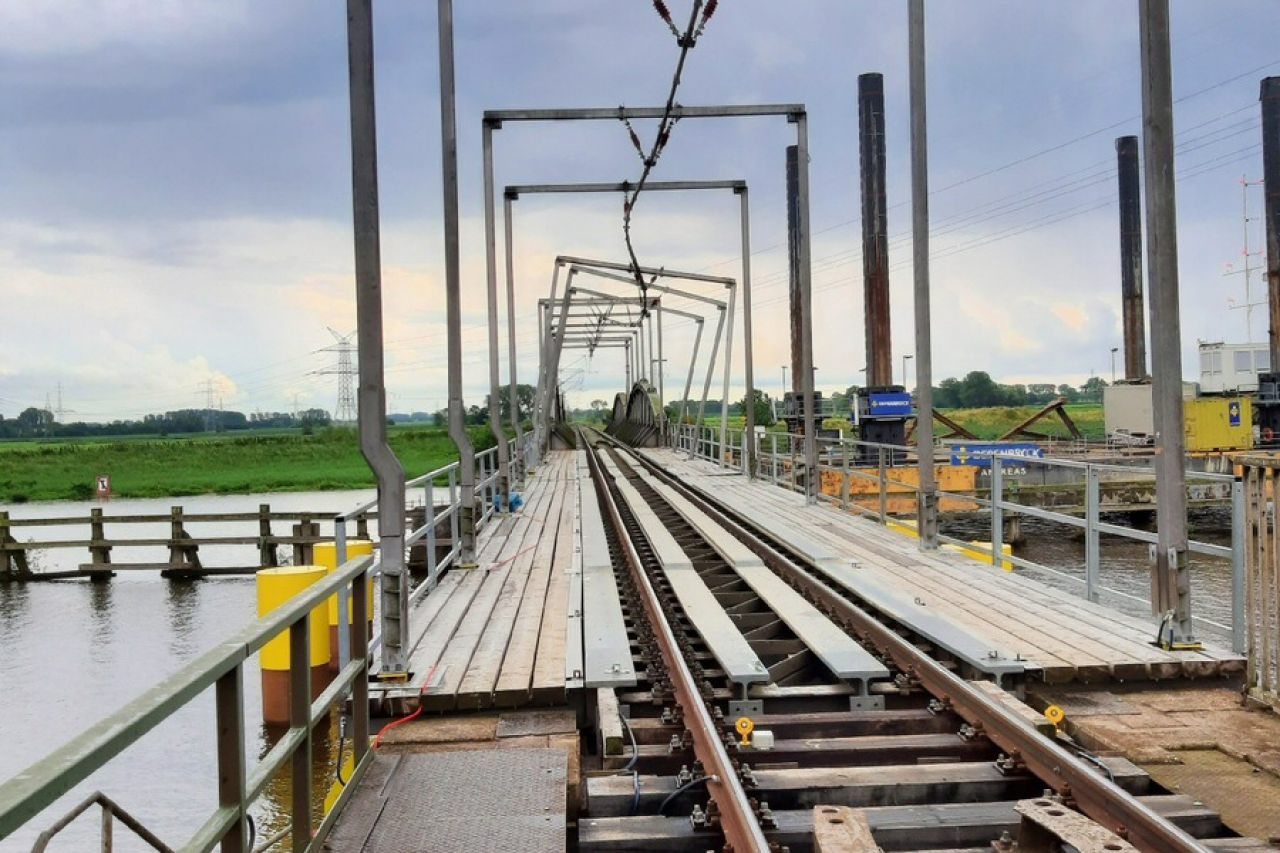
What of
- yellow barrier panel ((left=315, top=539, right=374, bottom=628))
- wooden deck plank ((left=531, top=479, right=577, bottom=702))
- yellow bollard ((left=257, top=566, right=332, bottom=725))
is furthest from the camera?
yellow barrier panel ((left=315, top=539, right=374, bottom=628))

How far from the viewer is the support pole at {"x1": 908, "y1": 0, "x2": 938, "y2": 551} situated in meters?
10.7

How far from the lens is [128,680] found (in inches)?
583

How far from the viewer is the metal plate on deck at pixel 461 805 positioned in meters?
3.68

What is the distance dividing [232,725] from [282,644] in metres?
7.64

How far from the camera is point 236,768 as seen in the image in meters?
2.76

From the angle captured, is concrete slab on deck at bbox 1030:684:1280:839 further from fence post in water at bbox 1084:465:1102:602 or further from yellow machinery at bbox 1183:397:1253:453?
yellow machinery at bbox 1183:397:1253:453

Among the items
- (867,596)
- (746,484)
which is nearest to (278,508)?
(746,484)

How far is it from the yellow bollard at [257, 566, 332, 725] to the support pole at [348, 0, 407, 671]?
3.28 meters

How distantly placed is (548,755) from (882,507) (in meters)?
9.05

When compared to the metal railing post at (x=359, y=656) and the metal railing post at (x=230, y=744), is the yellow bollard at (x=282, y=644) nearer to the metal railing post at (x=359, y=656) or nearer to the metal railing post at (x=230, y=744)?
the metal railing post at (x=359, y=656)

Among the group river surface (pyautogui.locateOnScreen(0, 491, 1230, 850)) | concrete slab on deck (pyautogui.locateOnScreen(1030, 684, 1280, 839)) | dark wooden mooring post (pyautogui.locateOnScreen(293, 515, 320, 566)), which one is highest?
concrete slab on deck (pyautogui.locateOnScreen(1030, 684, 1280, 839))

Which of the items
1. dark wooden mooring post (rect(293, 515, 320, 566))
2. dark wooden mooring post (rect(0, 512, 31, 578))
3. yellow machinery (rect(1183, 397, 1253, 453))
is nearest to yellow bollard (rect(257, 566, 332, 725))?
dark wooden mooring post (rect(293, 515, 320, 566))

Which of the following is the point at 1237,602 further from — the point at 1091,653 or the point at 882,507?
the point at 882,507

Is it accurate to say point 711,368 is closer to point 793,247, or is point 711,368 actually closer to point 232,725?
point 793,247
